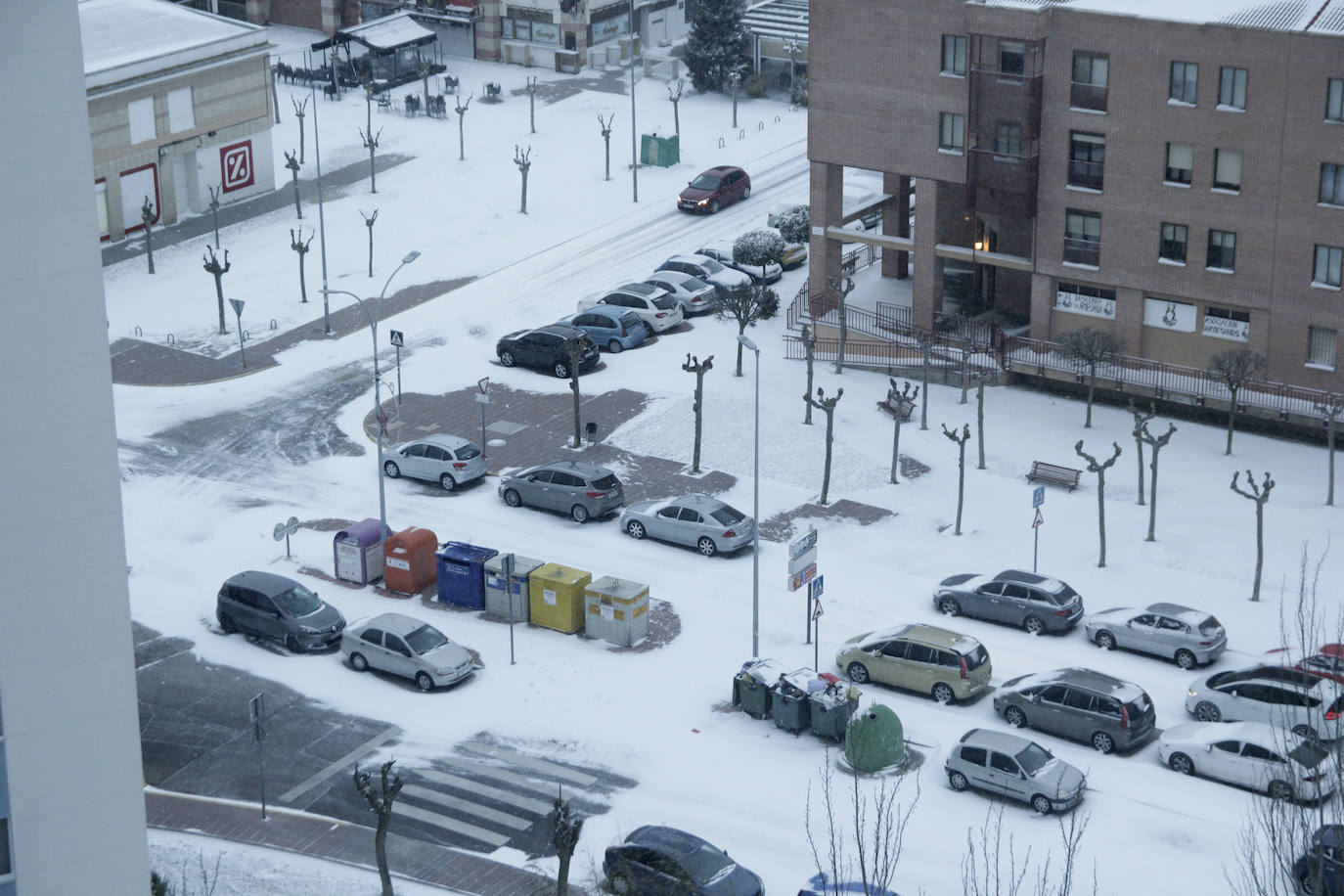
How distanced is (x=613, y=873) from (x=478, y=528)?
58.1 feet

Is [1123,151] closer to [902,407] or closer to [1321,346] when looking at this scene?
[1321,346]

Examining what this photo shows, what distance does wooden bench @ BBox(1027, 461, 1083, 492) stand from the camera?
51.9m

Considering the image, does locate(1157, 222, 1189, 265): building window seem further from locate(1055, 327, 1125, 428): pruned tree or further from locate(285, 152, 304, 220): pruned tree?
locate(285, 152, 304, 220): pruned tree

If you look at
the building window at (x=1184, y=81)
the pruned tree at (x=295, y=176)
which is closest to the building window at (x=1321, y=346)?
the building window at (x=1184, y=81)

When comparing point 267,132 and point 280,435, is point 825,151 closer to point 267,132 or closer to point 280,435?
point 280,435

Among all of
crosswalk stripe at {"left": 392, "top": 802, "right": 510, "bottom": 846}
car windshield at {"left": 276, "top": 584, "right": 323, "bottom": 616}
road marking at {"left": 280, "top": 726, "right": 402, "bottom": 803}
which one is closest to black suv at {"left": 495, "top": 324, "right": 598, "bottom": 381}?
car windshield at {"left": 276, "top": 584, "right": 323, "bottom": 616}

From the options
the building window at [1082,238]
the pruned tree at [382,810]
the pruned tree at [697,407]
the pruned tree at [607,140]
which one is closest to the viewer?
the pruned tree at [382,810]

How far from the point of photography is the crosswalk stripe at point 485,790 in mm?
37844

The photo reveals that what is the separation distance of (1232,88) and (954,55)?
8.73 m

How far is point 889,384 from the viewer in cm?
5903

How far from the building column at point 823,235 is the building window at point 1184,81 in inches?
459

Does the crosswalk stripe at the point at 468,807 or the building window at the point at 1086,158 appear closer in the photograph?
the crosswalk stripe at the point at 468,807

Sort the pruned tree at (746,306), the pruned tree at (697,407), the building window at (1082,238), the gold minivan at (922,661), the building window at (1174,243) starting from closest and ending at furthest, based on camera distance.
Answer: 1. the gold minivan at (922,661)
2. the pruned tree at (697,407)
3. the building window at (1174,243)
4. the building window at (1082,238)
5. the pruned tree at (746,306)

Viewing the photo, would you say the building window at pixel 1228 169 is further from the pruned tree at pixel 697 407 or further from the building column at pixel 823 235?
the pruned tree at pixel 697 407
